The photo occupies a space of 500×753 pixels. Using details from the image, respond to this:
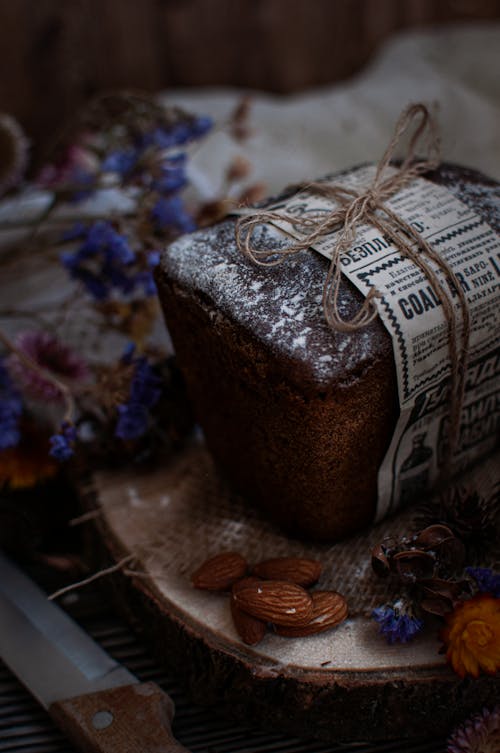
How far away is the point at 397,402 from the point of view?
34.5 inches

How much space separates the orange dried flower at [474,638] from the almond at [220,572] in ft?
0.81

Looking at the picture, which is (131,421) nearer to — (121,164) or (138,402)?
(138,402)

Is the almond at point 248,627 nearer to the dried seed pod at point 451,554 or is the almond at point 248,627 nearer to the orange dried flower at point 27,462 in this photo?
the dried seed pod at point 451,554

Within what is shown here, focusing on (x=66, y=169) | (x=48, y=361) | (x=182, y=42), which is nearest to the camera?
(x=48, y=361)

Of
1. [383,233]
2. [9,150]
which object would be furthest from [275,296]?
[9,150]

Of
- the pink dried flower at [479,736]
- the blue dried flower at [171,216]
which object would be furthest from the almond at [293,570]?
the blue dried flower at [171,216]

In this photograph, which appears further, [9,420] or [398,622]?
[9,420]

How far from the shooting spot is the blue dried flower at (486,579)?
Answer: 85 centimetres

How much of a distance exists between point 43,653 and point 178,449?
343 millimetres

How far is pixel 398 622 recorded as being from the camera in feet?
2.80

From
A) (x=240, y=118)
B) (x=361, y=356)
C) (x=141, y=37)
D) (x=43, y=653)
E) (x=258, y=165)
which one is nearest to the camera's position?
(x=361, y=356)

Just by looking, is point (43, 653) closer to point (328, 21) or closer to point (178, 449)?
point (178, 449)

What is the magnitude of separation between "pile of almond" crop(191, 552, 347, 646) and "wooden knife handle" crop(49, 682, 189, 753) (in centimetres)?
12

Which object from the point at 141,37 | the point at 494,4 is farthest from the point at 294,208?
the point at 494,4
